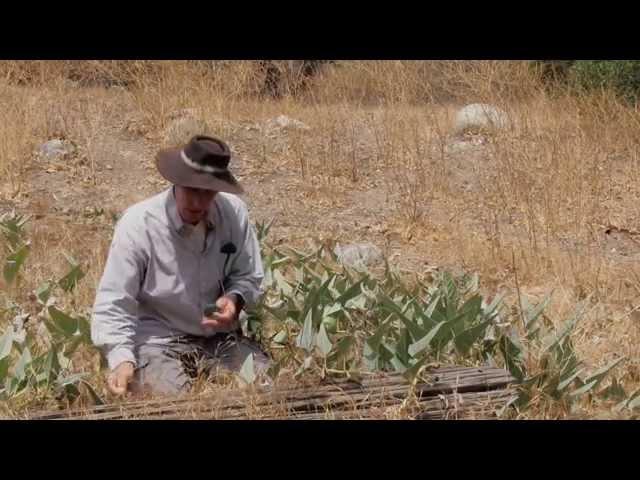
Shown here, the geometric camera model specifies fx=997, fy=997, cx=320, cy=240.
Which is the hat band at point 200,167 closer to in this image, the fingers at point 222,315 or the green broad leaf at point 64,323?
the fingers at point 222,315

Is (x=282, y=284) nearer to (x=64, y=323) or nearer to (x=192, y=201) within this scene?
(x=192, y=201)

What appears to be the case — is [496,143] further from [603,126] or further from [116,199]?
[116,199]

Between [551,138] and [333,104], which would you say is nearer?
[551,138]

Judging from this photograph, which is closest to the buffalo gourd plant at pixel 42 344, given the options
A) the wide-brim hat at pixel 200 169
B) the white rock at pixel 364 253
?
the wide-brim hat at pixel 200 169

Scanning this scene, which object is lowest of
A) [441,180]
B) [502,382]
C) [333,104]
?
[502,382]

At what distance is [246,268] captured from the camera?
148 inches

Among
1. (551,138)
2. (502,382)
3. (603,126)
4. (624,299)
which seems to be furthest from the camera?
(603,126)

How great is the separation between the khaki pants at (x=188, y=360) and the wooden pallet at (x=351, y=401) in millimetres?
248

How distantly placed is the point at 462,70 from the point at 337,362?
6.93 meters

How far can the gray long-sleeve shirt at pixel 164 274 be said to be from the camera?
3.44 meters

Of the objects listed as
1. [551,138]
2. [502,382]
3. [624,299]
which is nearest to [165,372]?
[502,382]

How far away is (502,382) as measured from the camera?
11.2 ft

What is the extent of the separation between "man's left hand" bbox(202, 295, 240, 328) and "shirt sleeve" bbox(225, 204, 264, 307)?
0.09m

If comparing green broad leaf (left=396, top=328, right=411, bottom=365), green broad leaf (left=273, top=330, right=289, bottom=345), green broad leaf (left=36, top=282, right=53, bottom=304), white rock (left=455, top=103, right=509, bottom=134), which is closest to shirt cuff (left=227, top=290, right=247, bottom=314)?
green broad leaf (left=273, top=330, right=289, bottom=345)
